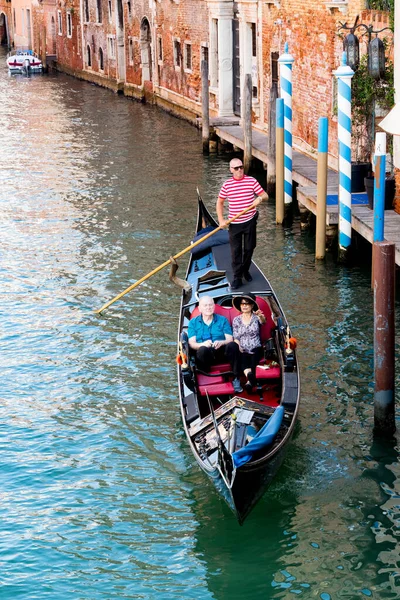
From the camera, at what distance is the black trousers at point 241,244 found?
8805 millimetres

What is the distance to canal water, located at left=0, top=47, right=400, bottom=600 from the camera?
595cm

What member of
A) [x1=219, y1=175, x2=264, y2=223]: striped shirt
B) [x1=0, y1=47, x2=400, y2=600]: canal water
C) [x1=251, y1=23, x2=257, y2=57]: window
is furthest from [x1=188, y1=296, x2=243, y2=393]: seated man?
[x1=251, y1=23, x2=257, y2=57]: window

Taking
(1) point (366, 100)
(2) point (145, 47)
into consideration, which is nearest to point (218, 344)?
(1) point (366, 100)

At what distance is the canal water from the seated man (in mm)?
586

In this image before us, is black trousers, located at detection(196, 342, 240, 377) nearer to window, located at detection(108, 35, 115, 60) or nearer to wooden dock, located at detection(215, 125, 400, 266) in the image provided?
wooden dock, located at detection(215, 125, 400, 266)

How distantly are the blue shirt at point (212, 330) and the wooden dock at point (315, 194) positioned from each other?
226 centimetres

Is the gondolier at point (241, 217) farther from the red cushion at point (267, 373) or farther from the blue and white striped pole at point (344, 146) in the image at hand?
the blue and white striped pole at point (344, 146)

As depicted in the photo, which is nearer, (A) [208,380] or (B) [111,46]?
(A) [208,380]

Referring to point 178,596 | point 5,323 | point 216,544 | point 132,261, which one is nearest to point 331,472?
point 216,544

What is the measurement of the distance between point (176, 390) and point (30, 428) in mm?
1144

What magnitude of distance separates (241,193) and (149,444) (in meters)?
2.33

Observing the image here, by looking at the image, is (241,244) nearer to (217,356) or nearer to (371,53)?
(217,356)

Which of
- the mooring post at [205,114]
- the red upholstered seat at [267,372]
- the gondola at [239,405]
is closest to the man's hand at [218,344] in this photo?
the gondola at [239,405]

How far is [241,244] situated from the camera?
8.95 meters
